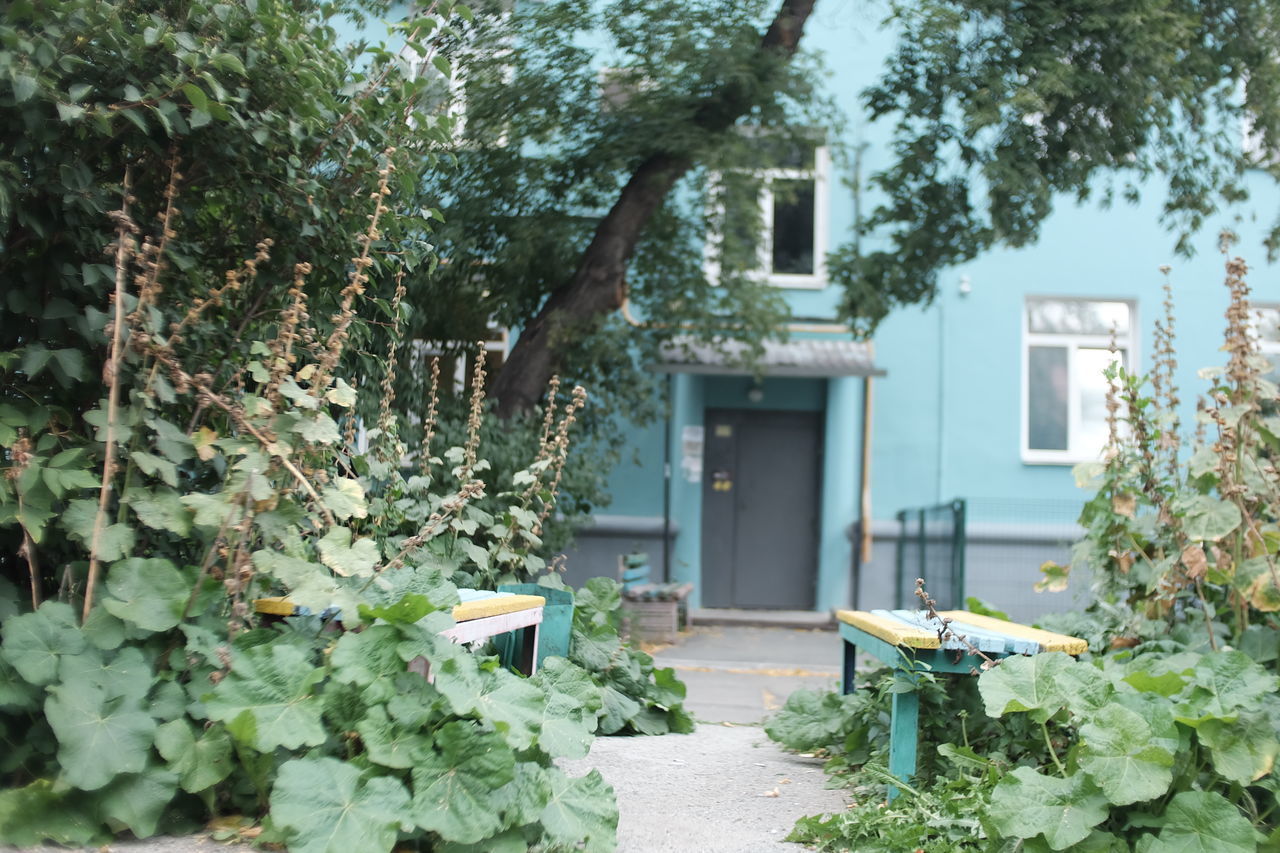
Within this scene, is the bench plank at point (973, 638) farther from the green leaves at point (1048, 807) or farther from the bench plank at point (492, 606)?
the bench plank at point (492, 606)

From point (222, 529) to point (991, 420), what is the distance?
35.0 feet

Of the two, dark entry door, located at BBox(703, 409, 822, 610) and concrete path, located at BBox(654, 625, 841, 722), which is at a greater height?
dark entry door, located at BBox(703, 409, 822, 610)

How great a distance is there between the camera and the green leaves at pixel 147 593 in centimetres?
284

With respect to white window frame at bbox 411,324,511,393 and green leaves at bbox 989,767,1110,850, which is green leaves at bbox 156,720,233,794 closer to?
green leaves at bbox 989,767,1110,850

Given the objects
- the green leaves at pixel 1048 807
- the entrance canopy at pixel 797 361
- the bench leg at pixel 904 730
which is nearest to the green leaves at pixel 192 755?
the green leaves at pixel 1048 807

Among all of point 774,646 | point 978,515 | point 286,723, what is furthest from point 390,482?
point 978,515

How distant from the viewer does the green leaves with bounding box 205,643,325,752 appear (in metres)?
2.68

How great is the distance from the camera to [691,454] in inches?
480

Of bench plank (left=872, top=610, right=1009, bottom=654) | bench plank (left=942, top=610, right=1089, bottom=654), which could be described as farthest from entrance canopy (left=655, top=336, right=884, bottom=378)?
bench plank (left=872, top=610, right=1009, bottom=654)

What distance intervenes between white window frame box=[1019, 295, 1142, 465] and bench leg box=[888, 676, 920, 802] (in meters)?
9.32

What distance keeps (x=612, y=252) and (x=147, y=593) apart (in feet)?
17.8

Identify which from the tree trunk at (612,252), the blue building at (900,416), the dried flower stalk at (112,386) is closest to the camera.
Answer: the dried flower stalk at (112,386)

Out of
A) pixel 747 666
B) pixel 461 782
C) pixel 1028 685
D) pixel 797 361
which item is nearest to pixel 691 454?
pixel 797 361

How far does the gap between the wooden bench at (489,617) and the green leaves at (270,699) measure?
0.27 m
